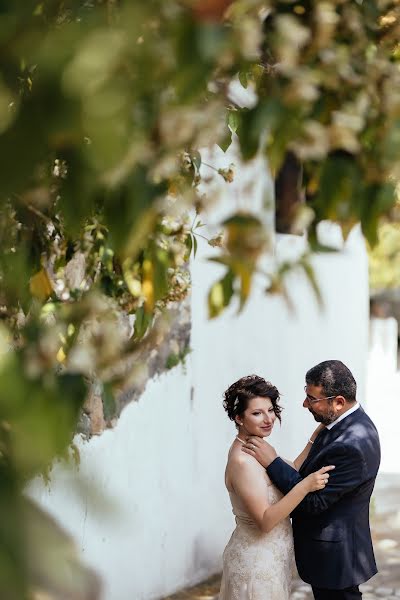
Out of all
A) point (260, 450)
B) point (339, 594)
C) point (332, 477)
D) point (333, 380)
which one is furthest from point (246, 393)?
point (339, 594)

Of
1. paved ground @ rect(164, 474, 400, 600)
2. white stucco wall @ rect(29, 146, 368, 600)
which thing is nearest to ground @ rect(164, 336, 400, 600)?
paved ground @ rect(164, 474, 400, 600)

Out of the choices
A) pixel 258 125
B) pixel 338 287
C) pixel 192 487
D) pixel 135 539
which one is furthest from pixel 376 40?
pixel 338 287

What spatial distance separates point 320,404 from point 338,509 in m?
0.46

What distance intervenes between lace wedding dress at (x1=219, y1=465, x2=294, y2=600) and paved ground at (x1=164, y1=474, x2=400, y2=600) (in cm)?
208

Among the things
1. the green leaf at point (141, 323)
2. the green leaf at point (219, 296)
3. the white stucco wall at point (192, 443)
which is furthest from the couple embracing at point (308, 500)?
the green leaf at point (219, 296)

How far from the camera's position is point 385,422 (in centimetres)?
1530

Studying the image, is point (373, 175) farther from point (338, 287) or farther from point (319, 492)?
point (338, 287)

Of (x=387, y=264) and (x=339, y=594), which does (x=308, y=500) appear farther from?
(x=387, y=264)

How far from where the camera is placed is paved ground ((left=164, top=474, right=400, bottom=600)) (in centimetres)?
697

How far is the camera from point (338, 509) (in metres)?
4.67

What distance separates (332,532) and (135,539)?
1.88 metres

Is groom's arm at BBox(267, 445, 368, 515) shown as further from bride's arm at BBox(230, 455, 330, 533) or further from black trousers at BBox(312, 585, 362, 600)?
black trousers at BBox(312, 585, 362, 600)

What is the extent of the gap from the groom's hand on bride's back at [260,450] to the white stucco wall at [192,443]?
104 cm

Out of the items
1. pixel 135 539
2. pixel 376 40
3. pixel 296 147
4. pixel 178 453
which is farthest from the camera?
pixel 178 453
